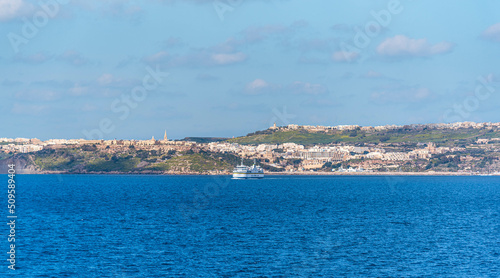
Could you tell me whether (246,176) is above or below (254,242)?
above

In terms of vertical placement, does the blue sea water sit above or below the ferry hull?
below

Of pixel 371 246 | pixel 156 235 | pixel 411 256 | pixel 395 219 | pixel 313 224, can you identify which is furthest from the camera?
pixel 395 219

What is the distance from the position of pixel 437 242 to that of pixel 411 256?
7724mm

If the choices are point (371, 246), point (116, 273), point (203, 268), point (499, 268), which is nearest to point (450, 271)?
point (499, 268)

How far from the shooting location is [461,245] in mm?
50406

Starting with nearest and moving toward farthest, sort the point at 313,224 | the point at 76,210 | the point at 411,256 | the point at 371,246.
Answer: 1. the point at 411,256
2. the point at 371,246
3. the point at 313,224
4. the point at 76,210

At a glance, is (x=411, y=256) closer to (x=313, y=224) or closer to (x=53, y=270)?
(x=313, y=224)

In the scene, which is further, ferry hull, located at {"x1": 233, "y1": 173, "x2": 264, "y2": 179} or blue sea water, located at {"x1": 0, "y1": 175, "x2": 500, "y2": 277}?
ferry hull, located at {"x1": 233, "y1": 173, "x2": 264, "y2": 179}

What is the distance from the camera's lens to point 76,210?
258ft

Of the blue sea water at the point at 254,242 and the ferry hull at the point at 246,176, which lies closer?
the blue sea water at the point at 254,242

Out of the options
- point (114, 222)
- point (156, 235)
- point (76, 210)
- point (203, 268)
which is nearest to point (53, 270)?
point (203, 268)

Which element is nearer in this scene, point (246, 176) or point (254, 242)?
point (254, 242)

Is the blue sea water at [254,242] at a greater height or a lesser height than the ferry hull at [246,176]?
lesser

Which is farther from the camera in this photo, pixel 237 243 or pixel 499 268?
pixel 237 243
